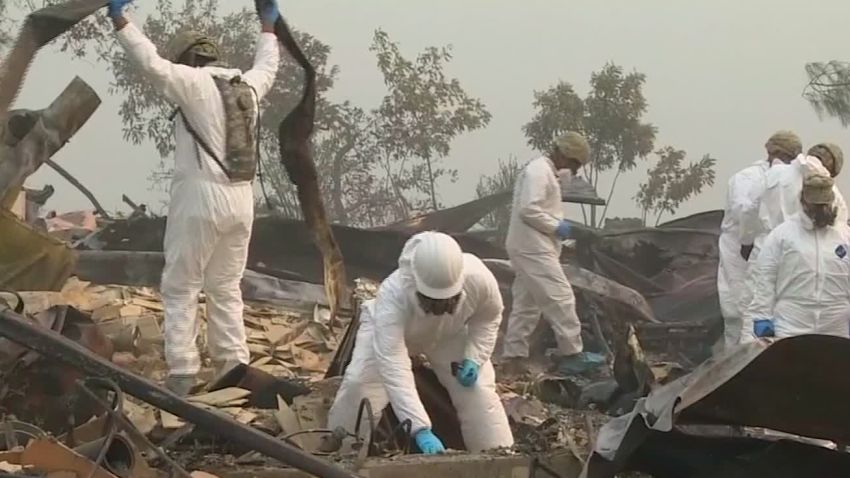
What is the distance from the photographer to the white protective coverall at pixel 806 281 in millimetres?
6172

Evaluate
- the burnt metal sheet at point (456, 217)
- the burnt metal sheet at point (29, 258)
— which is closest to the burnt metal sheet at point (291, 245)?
the burnt metal sheet at point (456, 217)

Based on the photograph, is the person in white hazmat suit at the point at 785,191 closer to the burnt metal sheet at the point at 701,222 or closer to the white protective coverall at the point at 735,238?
the white protective coverall at the point at 735,238

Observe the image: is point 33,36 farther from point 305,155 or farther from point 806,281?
point 806,281

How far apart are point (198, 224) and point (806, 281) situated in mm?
3008

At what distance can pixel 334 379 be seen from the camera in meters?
5.96

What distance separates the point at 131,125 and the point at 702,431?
10.8 m

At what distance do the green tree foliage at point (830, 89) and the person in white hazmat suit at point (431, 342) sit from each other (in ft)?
23.8

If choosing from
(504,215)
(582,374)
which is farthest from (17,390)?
(504,215)

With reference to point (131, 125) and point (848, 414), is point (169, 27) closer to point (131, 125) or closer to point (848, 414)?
point (131, 125)

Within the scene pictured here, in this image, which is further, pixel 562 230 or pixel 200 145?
pixel 562 230

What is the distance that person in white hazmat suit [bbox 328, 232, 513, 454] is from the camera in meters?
4.68

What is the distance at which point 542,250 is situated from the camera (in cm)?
814

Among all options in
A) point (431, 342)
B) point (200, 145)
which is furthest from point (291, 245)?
point (431, 342)

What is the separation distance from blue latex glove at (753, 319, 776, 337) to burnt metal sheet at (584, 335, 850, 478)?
3.46 metres
